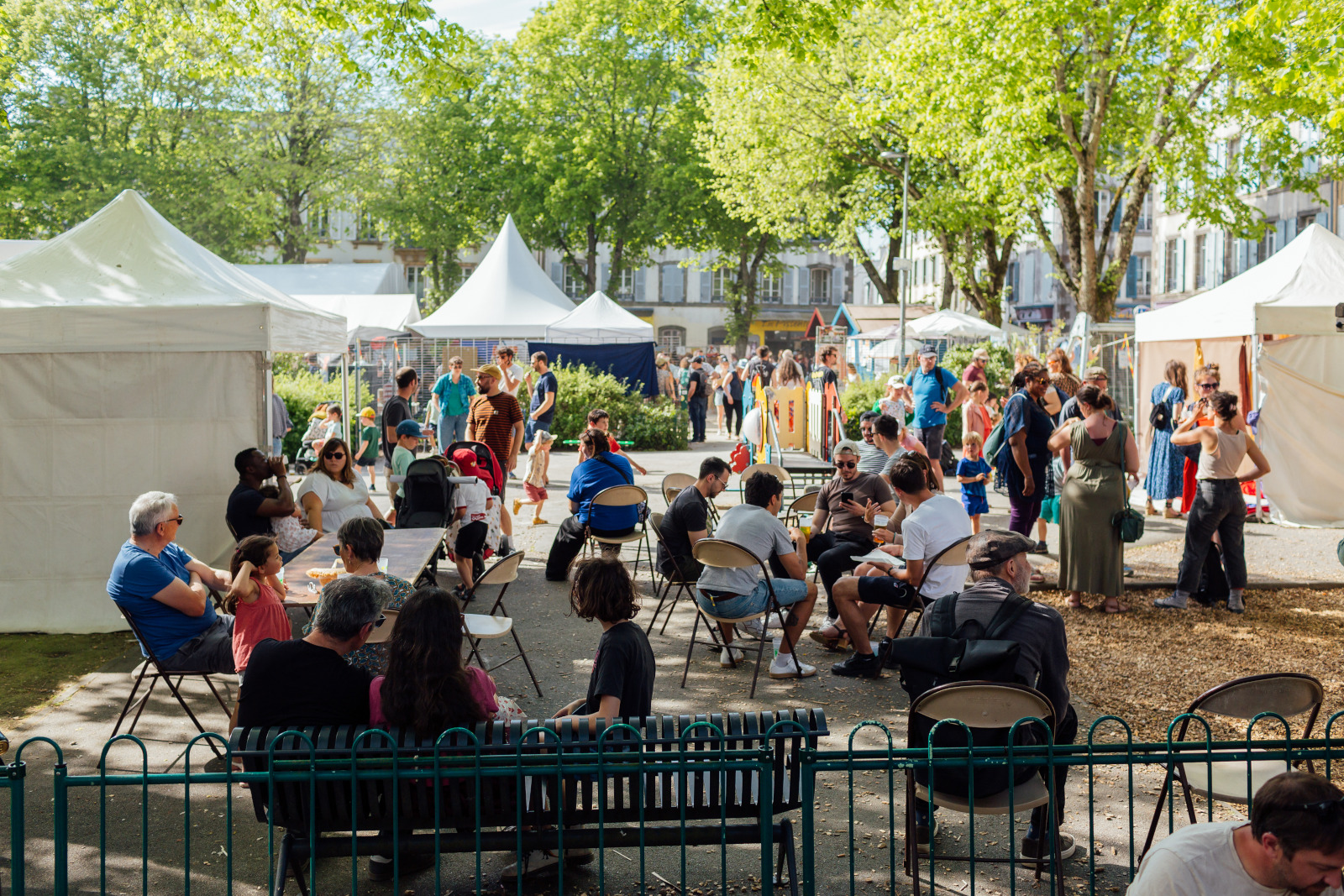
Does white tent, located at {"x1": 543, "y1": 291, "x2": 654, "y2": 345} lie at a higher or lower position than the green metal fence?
higher

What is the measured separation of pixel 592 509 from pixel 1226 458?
4.68 m

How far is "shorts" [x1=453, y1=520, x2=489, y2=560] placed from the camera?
8.57m

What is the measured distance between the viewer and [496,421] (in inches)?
434

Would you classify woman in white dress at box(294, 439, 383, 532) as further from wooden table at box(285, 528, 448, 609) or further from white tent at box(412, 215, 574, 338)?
white tent at box(412, 215, 574, 338)

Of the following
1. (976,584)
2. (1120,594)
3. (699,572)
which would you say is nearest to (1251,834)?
(976,584)

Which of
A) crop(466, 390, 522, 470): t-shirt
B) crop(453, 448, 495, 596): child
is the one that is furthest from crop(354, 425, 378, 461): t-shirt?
crop(453, 448, 495, 596): child

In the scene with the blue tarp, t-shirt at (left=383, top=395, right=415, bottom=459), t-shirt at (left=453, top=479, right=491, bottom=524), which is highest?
the blue tarp

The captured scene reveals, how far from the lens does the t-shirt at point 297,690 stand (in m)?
3.78

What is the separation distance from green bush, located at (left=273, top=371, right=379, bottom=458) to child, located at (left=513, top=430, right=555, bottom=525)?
588 centimetres

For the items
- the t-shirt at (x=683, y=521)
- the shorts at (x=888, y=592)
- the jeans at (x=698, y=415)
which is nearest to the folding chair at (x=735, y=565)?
the shorts at (x=888, y=592)

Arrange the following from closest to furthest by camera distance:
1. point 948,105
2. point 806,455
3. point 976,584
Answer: point 976,584 → point 806,455 → point 948,105

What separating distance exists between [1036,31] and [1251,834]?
1571 centimetres

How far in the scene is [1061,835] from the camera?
14.3ft

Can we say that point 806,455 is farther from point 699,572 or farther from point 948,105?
point 948,105
